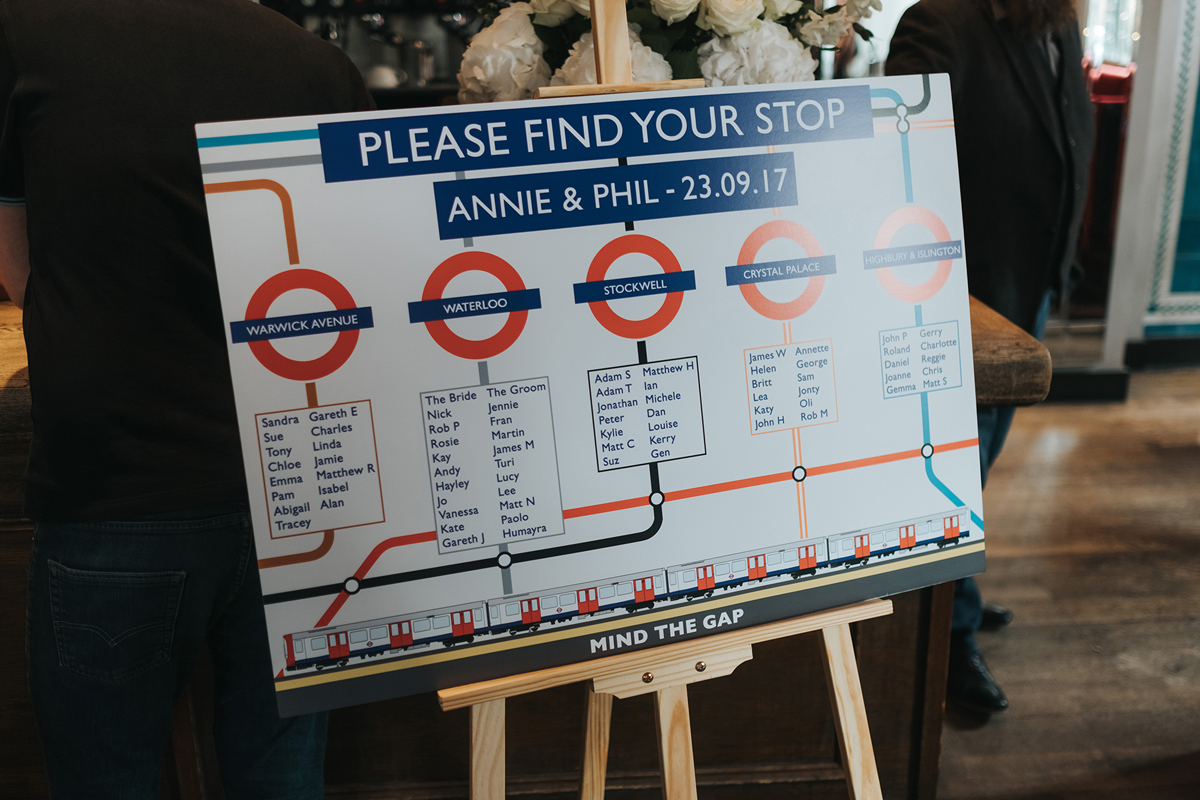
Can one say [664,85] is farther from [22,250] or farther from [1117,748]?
[1117,748]

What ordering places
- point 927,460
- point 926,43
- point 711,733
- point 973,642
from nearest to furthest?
point 927,460 < point 711,733 < point 926,43 < point 973,642

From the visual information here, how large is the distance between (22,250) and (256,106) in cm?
35

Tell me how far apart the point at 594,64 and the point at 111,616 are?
0.91 m

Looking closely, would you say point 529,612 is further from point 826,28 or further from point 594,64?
point 826,28

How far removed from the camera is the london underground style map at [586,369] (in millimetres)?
834

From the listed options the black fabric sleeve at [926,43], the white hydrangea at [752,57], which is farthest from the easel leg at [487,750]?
the black fabric sleeve at [926,43]

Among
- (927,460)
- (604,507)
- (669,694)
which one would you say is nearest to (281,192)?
(604,507)

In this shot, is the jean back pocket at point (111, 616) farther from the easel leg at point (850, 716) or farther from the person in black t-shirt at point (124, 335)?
the easel leg at point (850, 716)

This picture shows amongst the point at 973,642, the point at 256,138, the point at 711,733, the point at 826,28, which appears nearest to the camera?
the point at 256,138

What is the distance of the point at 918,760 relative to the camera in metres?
1.50

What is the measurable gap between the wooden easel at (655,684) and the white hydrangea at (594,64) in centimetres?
18

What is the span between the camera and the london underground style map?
0.83 m

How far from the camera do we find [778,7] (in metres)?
1.18

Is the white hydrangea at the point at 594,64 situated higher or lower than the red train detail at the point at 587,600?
higher
